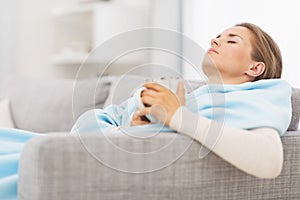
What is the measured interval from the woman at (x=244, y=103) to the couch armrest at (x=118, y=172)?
5 cm

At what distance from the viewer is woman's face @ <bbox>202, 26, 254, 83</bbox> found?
1.43 meters

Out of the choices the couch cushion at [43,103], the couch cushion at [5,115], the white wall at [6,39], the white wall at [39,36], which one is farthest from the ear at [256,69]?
the white wall at [6,39]

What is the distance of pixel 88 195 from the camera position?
106 centimetres

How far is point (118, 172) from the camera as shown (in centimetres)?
107

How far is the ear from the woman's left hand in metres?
0.37

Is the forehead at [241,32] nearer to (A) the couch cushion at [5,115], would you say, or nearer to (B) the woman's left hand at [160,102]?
(B) the woman's left hand at [160,102]

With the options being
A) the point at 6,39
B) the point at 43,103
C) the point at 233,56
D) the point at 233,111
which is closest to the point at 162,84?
the point at 233,111

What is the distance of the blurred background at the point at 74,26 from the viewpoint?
2980 millimetres

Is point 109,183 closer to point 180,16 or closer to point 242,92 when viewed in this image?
point 242,92

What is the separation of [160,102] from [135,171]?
0.16m

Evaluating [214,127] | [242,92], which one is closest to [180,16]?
[242,92]

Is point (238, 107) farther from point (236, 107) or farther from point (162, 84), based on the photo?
point (162, 84)

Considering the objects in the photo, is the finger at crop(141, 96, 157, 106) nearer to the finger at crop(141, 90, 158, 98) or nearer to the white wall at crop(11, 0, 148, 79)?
the finger at crop(141, 90, 158, 98)

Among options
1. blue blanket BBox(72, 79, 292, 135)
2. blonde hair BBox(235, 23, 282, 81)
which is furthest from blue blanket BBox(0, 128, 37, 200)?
blonde hair BBox(235, 23, 282, 81)
